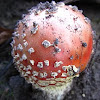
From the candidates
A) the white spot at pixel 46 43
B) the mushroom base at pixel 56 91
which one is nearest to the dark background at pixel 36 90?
the mushroom base at pixel 56 91

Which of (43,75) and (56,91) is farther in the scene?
(56,91)

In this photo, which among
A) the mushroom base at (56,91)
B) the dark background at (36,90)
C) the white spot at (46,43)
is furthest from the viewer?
the dark background at (36,90)

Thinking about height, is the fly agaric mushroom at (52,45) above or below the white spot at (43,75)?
above

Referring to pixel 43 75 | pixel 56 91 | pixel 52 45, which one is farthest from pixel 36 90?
pixel 52 45

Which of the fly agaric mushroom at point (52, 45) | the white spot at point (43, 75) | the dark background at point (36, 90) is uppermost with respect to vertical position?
the fly agaric mushroom at point (52, 45)

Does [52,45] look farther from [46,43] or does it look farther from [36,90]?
[36,90]

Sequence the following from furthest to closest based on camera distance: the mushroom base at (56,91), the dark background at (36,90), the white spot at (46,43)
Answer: the dark background at (36,90), the mushroom base at (56,91), the white spot at (46,43)

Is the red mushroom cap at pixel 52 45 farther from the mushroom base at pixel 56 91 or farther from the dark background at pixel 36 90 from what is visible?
the dark background at pixel 36 90

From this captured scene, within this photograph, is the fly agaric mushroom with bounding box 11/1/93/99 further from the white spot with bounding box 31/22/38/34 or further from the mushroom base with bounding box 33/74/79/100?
the mushroom base with bounding box 33/74/79/100

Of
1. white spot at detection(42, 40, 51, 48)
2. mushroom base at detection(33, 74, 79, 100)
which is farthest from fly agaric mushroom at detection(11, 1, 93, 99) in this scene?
mushroom base at detection(33, 74, 79, 100)
